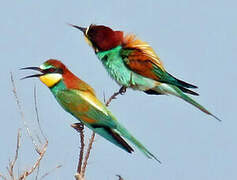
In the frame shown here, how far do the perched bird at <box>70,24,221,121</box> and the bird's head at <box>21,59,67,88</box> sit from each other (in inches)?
35.0

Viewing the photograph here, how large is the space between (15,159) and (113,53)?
199cm

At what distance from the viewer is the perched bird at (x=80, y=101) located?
3.79 metres

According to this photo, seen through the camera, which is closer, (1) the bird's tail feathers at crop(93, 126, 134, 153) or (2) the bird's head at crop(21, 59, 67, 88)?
(1) the bird's tail feathers at crop(93, 126, 134, 153)

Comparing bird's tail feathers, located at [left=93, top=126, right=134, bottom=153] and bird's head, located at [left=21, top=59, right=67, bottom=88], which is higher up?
bird's head, located at [left=21, top=59, right=67, bottom=88]

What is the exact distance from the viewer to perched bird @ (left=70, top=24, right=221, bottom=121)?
4945 mm

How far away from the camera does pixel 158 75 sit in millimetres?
4977

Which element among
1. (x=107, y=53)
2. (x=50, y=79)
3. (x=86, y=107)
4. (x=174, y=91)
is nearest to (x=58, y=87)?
(x=50, y=79)

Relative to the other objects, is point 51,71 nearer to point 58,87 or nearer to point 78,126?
point 58,87

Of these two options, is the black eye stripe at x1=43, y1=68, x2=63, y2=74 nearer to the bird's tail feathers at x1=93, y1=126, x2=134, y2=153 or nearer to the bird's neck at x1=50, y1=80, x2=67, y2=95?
the bird's neck at x1=50, y1=80, x2=67, y2=95

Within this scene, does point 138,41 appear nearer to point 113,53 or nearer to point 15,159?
point 113,53

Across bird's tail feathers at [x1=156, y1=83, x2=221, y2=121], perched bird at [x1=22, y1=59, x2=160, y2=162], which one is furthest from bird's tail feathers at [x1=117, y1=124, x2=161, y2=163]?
bird's tail feathers at [x1=156, y1=83, x2=221, y2=121]

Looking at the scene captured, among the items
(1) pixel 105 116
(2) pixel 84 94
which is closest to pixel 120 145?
(1) pixel 105 116

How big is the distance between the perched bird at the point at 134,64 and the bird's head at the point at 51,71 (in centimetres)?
89

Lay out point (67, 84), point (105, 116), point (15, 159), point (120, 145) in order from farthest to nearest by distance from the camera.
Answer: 1. point (67, 84)
2. point (105, 116)
3. point (120, 145)
4. point (15, 159)
